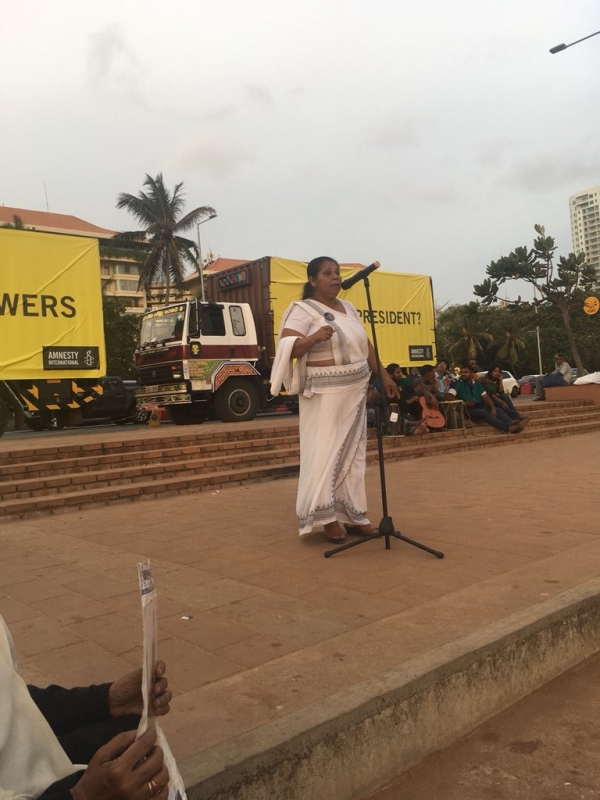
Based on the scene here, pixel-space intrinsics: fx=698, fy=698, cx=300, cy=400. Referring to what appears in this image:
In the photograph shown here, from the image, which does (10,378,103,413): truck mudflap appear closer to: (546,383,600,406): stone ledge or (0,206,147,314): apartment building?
(546,383,600,406): stone ledge

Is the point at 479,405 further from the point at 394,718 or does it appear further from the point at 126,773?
the point at 126,773

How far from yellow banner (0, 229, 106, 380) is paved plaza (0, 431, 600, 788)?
5.01 m

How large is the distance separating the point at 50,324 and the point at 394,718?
1000cm

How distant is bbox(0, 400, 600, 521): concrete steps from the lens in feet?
22.6

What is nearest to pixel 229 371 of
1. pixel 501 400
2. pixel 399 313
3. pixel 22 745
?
pixel 501 400

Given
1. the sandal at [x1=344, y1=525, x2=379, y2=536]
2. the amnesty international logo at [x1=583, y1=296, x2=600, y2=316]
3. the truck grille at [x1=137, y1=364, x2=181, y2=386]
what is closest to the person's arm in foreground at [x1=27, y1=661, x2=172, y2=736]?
the sandal at [x1=344, y1=525, x2=379, y2=536]

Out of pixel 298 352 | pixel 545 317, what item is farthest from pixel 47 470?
pixel 545 317

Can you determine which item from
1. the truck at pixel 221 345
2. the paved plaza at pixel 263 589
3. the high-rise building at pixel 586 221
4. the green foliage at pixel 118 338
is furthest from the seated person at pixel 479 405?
the high-rise building at pixel 586 221

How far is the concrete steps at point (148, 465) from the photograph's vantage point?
6.88 m

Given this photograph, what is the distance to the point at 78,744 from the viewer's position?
159 centimetres

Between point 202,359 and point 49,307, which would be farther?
point 202,359

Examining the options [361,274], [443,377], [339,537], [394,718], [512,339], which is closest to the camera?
[394,718]

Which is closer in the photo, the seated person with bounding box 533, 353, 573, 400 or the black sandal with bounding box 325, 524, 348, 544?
the black sandal with bounding box 325, 524, 348, 544

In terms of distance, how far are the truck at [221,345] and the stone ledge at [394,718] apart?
1013 cm
